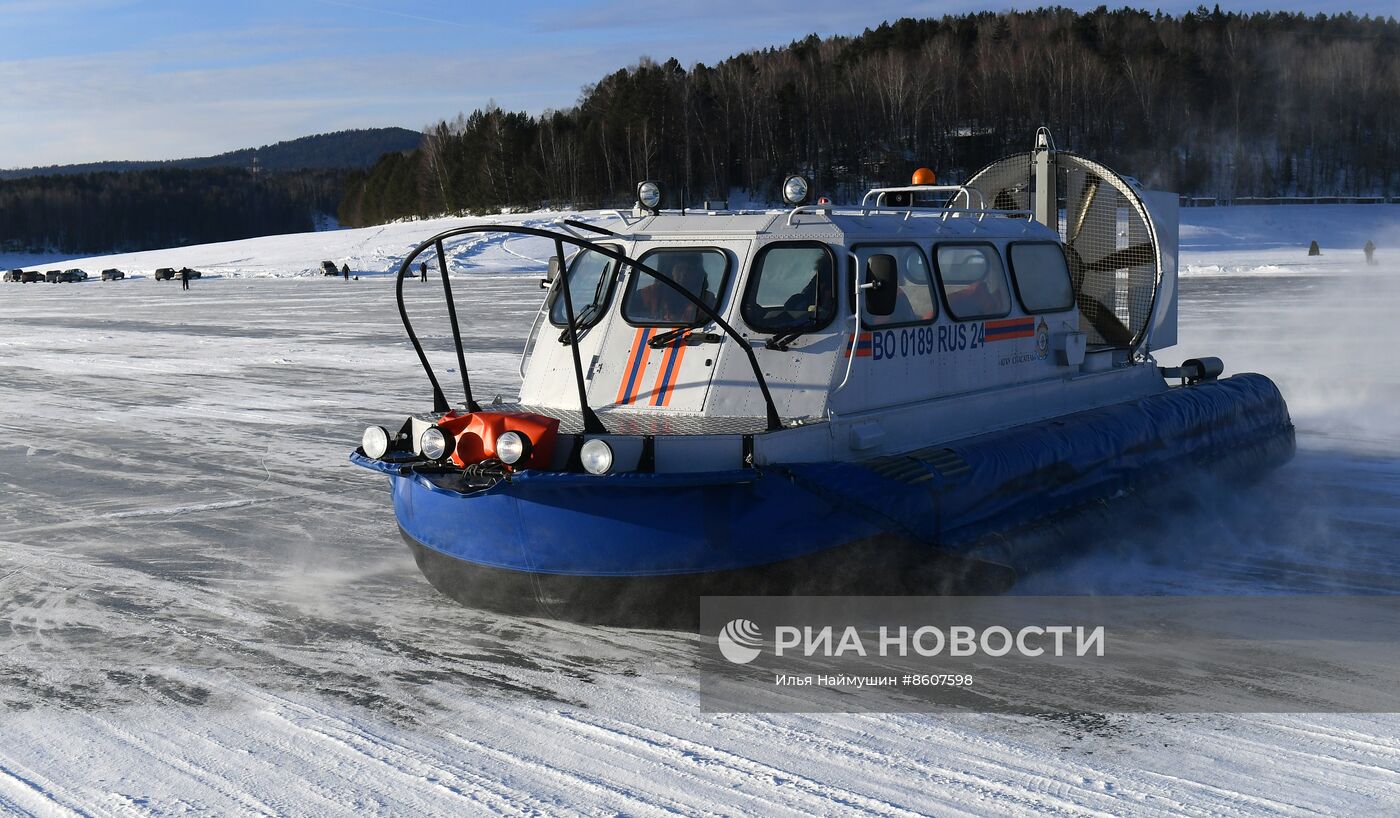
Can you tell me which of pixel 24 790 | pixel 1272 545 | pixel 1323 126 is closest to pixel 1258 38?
pixel 1323 126

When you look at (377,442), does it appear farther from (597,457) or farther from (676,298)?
(676,298)

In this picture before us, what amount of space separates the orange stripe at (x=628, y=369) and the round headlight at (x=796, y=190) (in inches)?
43.8

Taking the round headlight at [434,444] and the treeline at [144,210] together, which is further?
the treeline at [144,210]

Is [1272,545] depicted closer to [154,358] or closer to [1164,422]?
[1164,422]

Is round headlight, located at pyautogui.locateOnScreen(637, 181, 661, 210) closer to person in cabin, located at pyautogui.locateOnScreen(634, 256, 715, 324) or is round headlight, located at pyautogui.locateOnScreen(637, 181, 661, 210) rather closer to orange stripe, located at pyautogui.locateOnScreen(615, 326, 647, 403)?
person in cabin, located at pyautogui.locateOnScreen(634, 256, 715, 324)

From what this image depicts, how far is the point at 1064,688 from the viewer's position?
4980mm

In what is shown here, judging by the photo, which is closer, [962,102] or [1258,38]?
[962,102]

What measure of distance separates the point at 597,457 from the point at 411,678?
110 cm

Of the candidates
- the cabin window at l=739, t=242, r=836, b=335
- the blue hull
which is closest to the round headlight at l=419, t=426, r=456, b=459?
the blue hull

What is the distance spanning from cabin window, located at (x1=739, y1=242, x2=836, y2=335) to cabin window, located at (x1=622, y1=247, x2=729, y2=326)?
0.57 ft

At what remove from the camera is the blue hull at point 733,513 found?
535 centimetres

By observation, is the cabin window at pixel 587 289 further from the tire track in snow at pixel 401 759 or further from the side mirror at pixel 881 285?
the tire track in snow at pixel 401 759

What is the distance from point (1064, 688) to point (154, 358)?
15777 millimetres

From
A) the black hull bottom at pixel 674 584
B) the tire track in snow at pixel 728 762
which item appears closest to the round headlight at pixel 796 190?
the black hull bottom at pixel 674 584
